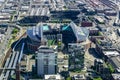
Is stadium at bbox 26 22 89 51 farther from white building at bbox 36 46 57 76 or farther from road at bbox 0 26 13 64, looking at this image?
white building at bbox 36 46 57 76

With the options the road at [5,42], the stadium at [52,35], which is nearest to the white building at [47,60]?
the road at [5,42]

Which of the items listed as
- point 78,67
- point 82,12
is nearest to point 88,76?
point 78,67

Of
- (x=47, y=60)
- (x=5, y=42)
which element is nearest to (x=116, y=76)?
(x=47, y=60)

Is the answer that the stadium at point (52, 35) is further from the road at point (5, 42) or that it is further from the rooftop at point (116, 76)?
the rooftop at point (116, 76)

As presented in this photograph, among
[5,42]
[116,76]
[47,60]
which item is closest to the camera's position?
[116,76]

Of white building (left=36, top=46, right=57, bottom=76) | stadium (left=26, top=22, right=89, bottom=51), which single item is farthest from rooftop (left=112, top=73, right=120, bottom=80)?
stadium (left=26, top=22, right=89, bottom=51)

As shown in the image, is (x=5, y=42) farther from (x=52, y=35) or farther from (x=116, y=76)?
(x=116, y=76)
